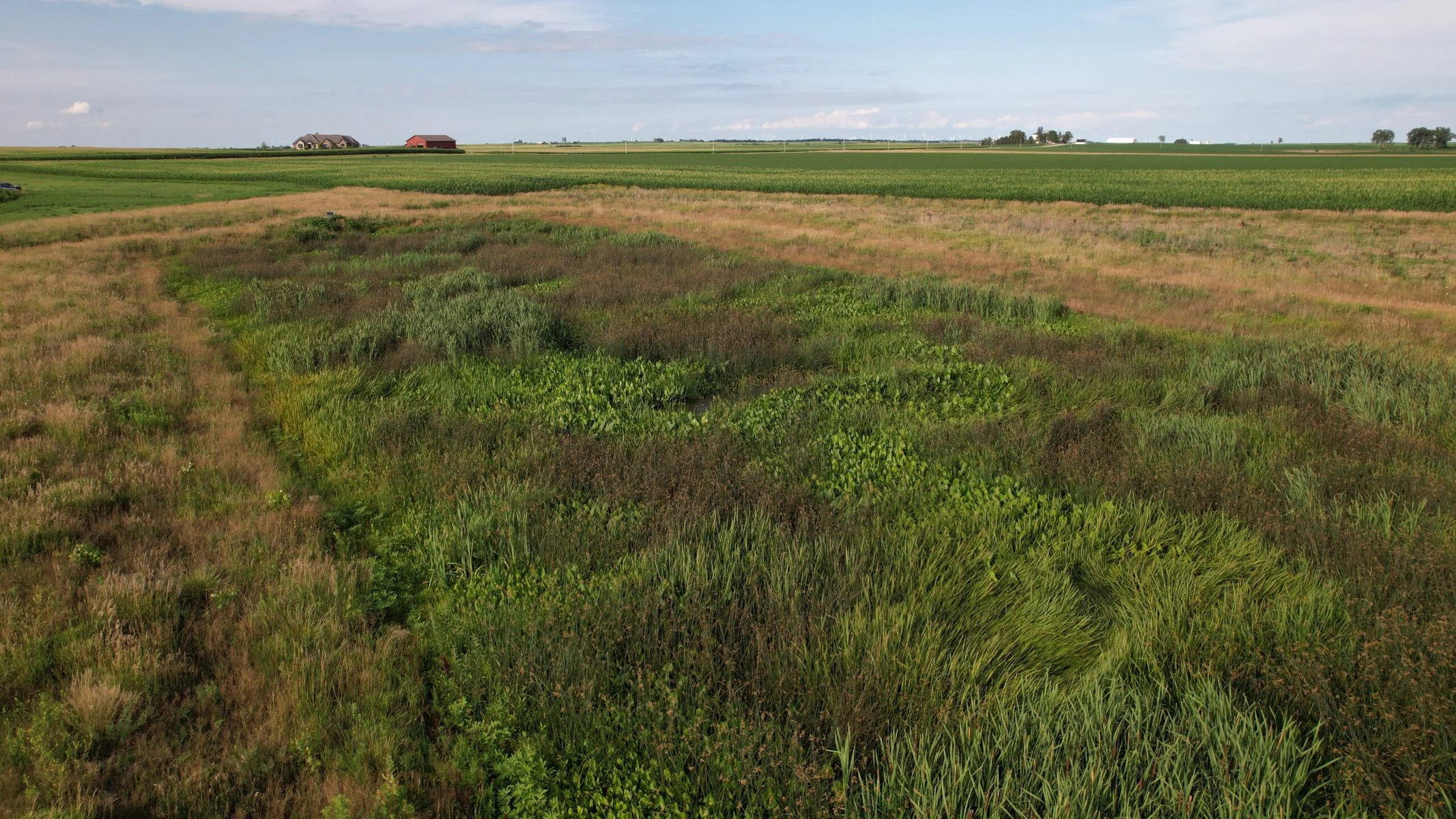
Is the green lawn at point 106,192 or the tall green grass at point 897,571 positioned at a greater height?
the green lawn at point 106,192

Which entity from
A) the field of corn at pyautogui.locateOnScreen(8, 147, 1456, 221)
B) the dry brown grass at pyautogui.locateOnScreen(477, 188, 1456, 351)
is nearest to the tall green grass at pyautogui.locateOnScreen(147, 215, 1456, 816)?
the dry brown grass at pyautogui.locateOnScreen(477, 188, 1456, 351)

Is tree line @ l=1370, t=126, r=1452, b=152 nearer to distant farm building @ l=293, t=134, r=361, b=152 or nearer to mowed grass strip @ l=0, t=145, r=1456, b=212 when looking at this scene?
mowed grass strip @ l=0, t=145, r=1456, b=212

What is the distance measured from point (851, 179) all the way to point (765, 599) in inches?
2415

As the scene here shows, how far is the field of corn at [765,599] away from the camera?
10.7 ft

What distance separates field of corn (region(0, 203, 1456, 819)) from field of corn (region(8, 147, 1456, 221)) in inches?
1409

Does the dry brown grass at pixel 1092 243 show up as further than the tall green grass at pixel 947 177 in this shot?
No

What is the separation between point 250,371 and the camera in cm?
1034

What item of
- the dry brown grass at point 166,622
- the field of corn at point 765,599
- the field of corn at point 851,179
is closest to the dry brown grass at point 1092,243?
the field of corn at point 851,179

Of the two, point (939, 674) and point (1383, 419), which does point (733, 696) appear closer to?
point (939, 674)

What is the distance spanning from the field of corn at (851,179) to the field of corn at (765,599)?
1409 inches

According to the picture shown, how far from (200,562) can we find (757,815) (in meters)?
4.46

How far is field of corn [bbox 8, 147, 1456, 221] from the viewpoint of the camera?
1591 inches

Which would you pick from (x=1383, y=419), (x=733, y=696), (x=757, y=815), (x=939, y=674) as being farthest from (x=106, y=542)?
(x=1383, y=419)

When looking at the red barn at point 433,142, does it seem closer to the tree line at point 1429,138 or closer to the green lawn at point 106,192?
→ the green lawn at point 106,192
